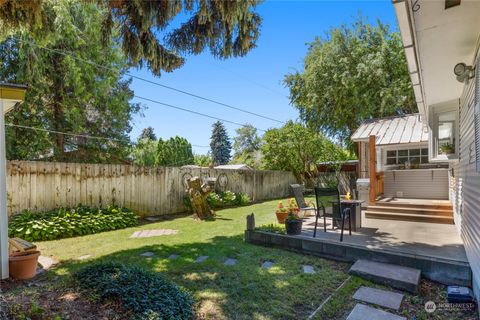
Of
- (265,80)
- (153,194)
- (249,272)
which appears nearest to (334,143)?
(265,80)

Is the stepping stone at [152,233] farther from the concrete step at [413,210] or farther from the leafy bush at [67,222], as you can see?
the concrete step at [413,210]

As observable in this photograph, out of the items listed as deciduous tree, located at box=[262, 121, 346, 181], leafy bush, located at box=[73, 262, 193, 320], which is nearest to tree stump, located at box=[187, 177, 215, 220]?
leafy bush, located at box=[73, 262, 193, 320]

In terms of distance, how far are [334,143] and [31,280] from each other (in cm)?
1687

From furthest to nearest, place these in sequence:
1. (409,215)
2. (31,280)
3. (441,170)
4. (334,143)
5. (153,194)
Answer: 1. (334,143)
2. (153,194)
3. (441,170)
4. (409,215)
5. (31,280)

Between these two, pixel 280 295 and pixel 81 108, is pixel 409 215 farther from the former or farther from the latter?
pixel 81 108

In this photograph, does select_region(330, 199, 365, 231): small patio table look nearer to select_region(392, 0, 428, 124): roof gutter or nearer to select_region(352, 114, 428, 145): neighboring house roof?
select_region(392, 0, 428, 124): roof gutter

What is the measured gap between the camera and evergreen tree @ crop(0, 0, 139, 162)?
1017cm

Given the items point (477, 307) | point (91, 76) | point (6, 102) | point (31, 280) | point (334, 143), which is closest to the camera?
point (477, 307)

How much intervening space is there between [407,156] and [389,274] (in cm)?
668

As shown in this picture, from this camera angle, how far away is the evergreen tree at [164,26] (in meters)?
3.68

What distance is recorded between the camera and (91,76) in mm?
11375

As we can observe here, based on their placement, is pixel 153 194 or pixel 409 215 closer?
pixel 409 215

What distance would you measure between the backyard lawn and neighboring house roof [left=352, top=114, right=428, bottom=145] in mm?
5364

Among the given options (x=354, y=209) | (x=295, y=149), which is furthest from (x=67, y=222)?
(x=295, y=149)
